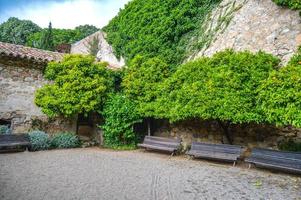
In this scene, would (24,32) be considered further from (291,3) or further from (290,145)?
(290,145)

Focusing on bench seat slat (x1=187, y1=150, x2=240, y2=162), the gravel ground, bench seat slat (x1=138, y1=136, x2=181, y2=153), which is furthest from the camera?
bench seat slat (x1=138, y1=136, x2=181, y2=153)

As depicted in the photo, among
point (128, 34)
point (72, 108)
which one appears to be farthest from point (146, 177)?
point (128, 34)

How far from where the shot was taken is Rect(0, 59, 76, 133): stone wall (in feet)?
37.7

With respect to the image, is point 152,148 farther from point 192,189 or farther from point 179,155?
point 192,189

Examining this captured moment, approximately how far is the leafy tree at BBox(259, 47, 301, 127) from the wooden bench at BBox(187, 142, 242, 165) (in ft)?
5.58

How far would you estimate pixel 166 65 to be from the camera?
1212 cm

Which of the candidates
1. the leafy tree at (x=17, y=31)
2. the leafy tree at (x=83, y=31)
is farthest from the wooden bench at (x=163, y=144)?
the leafy tree at (x=17, y=31)

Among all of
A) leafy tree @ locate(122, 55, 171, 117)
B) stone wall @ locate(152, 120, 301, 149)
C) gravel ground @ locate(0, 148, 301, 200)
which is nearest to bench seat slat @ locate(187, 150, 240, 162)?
gravel ground @ locate(0, 148, 301, 200)

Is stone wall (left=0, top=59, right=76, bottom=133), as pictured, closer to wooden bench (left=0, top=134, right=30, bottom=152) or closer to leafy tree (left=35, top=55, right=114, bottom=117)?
leafy tree (left=35, top=55, right=114, bottom=117)

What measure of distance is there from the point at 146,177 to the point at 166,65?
661 cm

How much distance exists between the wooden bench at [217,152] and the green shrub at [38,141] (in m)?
5.79

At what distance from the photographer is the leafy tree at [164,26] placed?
13.1 m

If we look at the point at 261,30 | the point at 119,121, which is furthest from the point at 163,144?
the point at 261,30

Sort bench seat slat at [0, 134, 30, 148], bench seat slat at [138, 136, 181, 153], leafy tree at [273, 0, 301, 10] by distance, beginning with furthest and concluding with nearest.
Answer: bench seat slat at [138, 136, 181, 153] → bench seat slat at [0, 134, 30, 148] → leafy tree at [273, 0, 301, 10]
